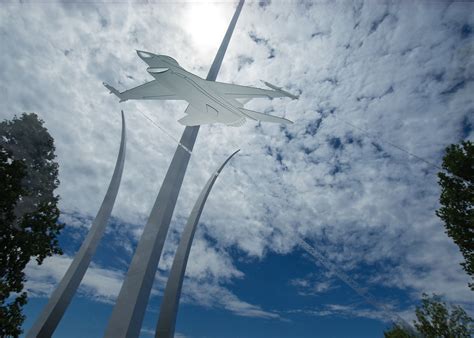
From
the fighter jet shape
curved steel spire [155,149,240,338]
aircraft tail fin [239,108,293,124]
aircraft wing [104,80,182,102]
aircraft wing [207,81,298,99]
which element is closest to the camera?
curved steel spire [155,149,240,338]

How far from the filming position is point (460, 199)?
14.4 meters

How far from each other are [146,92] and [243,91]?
804 cm

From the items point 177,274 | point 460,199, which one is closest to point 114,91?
point 177,274

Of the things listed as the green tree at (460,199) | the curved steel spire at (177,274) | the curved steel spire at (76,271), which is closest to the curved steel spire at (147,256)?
the curved steel spire at (177,274)

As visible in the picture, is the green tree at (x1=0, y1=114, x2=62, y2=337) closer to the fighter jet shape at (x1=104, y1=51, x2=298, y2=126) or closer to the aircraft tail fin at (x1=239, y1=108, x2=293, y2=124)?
the fighter jet shape at (x1=104, y1=51, x2=298, y2=126)

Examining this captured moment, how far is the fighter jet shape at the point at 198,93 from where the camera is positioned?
16500mm

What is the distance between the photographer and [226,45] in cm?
2984

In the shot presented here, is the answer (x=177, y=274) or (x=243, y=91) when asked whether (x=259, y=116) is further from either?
(x=177, y=274)

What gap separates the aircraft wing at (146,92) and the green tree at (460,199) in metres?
19.4

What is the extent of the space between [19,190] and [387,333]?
36343mm

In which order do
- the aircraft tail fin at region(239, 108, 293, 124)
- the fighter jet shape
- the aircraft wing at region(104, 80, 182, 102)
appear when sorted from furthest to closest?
the aircraft wing at region(104, 80, 182, 102) → the aircraft tail fin at region(239, 108, 293, 124) → the fighter jet shape

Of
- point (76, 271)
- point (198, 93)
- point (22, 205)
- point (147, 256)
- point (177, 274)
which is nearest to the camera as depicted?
point (22, 205)

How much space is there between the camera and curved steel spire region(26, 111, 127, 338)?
1427cm

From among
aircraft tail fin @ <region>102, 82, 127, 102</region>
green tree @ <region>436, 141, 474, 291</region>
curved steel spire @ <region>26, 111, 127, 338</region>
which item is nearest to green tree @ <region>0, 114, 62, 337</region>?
curved steel spire @ <region>26, 111, 127, 338</region>
